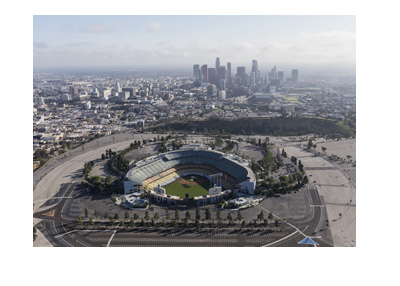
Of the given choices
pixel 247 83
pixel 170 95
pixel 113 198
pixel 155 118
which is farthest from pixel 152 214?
pixel 247 83

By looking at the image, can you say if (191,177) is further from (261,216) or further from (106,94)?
(106,94)

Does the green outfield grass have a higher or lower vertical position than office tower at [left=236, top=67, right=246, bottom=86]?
lower

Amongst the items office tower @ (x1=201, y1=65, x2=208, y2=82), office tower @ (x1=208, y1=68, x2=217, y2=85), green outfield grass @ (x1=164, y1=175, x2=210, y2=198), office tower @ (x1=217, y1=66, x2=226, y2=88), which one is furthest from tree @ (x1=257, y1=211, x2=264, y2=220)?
office tower @ (x1=201, y1=65, x2=208, y2=82)

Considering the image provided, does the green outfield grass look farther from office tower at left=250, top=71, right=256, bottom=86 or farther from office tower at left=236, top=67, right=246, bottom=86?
office tower at left=250, top=71, right=256, bottom=86

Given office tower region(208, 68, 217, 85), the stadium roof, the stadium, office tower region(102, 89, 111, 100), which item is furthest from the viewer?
office tower region(208, 68, 217, 85)

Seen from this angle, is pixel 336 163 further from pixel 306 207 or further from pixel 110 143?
pixel 110 143

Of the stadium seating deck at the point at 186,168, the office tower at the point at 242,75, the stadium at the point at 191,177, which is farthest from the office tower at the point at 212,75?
the stadium seating deck at the point at 186,168

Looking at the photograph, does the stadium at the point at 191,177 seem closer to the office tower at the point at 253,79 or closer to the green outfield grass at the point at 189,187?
the green outfield grass at the point at 189,187

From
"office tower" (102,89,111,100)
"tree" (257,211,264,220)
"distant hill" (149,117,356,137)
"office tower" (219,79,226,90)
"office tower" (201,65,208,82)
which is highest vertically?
"office tower" (201,65,208,82)
